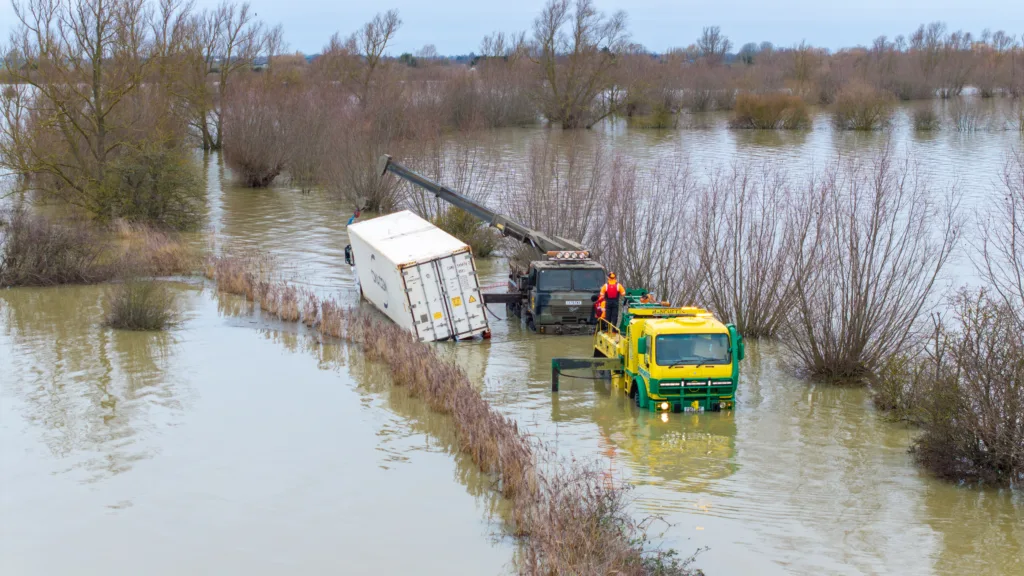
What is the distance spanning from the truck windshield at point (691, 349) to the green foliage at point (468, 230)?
17734 millimetres

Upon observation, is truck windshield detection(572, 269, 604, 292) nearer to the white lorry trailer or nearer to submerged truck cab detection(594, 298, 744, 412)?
the white lorry trailer

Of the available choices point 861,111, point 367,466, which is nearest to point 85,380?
point 367,466

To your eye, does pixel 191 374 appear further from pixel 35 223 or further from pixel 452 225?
pixel 452 225

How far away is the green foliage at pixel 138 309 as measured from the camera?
80.4 ft

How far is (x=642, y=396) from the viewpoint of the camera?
707 inches

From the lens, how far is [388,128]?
134ft

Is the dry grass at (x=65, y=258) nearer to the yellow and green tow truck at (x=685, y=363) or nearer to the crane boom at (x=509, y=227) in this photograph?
the crane boom at (x=509, y=227)

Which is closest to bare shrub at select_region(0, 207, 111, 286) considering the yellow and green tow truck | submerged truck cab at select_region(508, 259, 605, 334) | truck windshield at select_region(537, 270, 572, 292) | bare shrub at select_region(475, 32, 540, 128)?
submerged truck cab at select_region(508, 259, 605, 334)

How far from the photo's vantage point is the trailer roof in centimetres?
2334

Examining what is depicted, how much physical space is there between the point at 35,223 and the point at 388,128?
14.8m

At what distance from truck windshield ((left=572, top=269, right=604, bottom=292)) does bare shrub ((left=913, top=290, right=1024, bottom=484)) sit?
9760 millimetres

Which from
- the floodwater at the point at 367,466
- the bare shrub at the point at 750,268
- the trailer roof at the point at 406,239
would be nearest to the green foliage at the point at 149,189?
→ the floodwater at the point at 367,466

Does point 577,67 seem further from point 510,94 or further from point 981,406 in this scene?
point 981,406

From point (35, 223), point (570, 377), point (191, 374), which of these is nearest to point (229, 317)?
point (191, 374)
